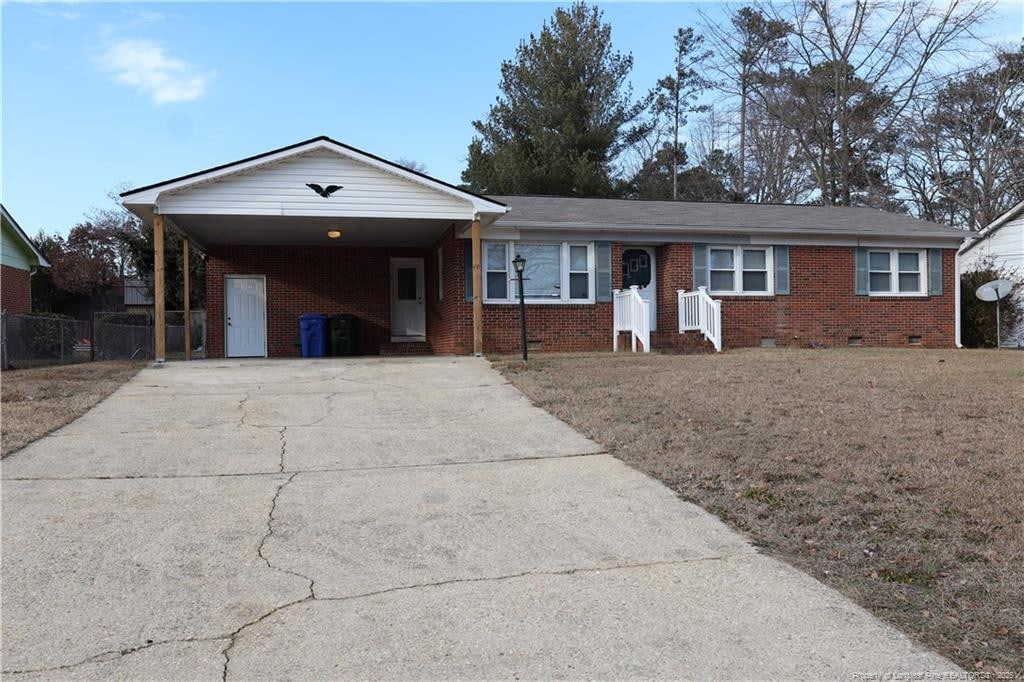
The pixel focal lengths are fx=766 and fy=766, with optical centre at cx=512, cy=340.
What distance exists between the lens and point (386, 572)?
4156 mm

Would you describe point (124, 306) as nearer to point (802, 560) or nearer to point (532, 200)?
point (532, 200)

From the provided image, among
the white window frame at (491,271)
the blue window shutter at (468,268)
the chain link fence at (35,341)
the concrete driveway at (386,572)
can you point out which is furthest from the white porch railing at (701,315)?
the chain link fence at (35,341)

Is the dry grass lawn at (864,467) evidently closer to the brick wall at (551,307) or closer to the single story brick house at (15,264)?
the brick wall at (551,307)

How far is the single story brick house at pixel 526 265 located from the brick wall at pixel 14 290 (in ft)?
27.6

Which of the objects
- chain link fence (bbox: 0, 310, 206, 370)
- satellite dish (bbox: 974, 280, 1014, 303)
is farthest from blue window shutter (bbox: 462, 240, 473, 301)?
satellite dish (bbox: 974, 280, 1014, 303)

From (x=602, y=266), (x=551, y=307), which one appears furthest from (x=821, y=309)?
(x=551, y=307)

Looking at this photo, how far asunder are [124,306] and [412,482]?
43134 millimetres

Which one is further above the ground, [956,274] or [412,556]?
[956,274]

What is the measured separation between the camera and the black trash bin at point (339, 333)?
17.9 m

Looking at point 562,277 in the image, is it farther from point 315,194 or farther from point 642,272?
point 315,194

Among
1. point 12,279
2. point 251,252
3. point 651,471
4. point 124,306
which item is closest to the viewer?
point 651,471

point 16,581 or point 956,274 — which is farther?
point 956,274

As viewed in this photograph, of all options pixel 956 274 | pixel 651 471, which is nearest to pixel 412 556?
pixel 651 471

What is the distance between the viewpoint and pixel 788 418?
7570mm
